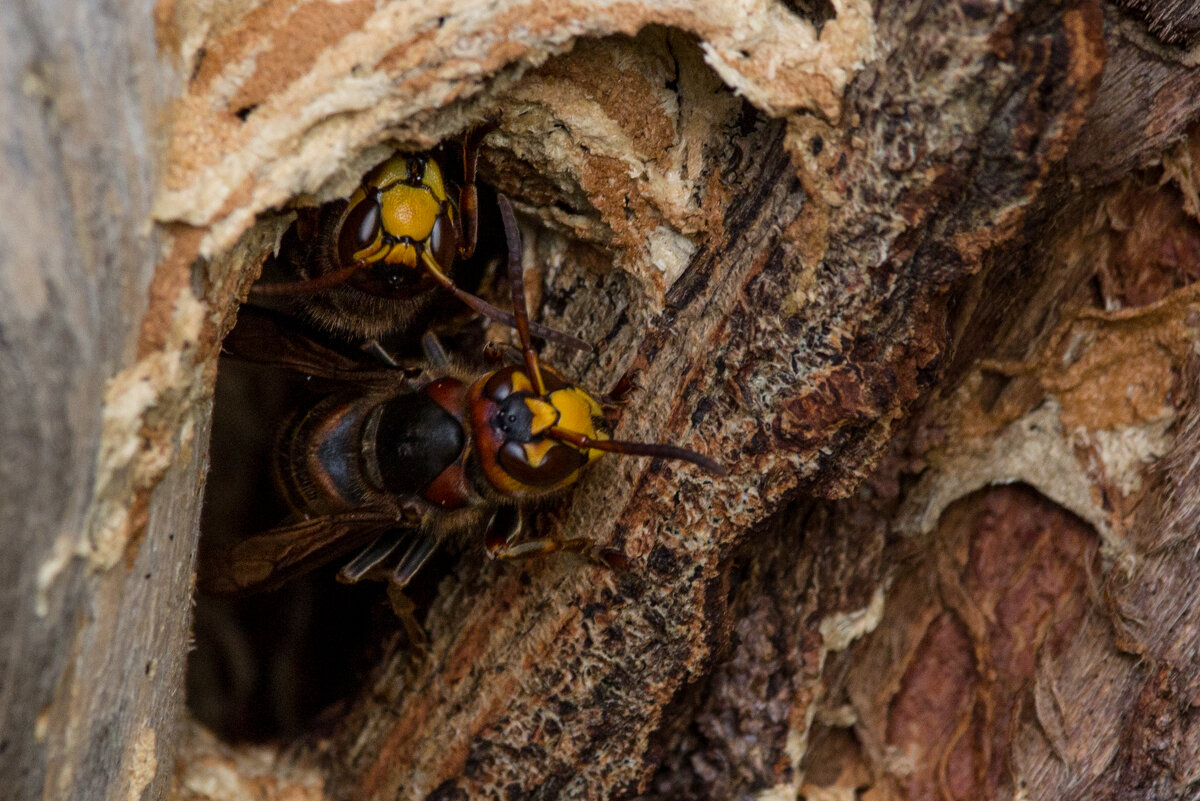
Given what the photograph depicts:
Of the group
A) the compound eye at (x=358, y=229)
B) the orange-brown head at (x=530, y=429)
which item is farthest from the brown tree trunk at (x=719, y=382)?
the compound eye at (x=358, y=229)

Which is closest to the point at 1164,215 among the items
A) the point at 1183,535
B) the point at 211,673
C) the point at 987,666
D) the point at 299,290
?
the point at 1183,535

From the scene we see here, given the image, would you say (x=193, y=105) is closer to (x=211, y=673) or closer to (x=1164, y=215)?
(x=1164, y=215)

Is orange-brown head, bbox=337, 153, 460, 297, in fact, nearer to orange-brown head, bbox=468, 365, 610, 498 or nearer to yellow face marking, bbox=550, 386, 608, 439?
orange-brown head, bbox=468, 365, 610, 498

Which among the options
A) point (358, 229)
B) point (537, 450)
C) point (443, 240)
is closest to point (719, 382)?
point (537, 450)

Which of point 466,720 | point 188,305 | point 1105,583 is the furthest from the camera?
point 466,720

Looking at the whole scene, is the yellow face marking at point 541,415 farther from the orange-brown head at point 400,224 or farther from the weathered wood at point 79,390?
the weathered wood at point 79,390
